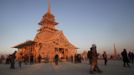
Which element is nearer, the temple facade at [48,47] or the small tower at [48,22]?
the temple facade at [48,47]

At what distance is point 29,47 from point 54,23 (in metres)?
18.8

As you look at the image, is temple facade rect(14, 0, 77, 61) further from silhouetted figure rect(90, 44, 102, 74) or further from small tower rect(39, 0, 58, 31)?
silhouetted figure rect(90, 44, 102, 74)

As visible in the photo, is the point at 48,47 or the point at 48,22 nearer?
Result: the point at 48,47

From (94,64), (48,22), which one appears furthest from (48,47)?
(94,64)

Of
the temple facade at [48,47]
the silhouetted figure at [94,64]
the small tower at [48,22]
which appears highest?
the small tower at [48,22]

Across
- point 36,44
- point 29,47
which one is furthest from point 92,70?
point 29,47

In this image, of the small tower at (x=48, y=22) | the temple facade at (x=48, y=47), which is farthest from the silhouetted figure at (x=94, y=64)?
the small tower at (x=48, y=22)

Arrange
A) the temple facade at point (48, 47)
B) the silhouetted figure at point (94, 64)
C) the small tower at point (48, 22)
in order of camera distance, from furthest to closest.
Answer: the small tower at point (48, 22) → the temple facade at point (48, 47) → the silhouetted figure at point (94, 64)

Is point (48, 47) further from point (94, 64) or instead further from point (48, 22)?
point (94, 64)

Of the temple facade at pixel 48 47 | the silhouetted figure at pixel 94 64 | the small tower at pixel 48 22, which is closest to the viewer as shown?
the silhouetted figure at pixel 94 64

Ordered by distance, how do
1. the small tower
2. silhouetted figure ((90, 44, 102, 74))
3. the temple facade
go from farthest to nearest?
the small tower, the temple facade, silhouetted figure ((90, 44, 102, 74))

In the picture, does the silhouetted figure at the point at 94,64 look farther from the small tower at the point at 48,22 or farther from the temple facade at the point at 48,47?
the small tower at the point at 48,22

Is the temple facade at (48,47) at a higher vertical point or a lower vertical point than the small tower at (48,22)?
lower

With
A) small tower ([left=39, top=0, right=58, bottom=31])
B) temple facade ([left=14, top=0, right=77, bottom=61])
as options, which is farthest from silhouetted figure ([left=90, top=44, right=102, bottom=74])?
small tower ([left=39, top=0, right=58, bottom=31])
